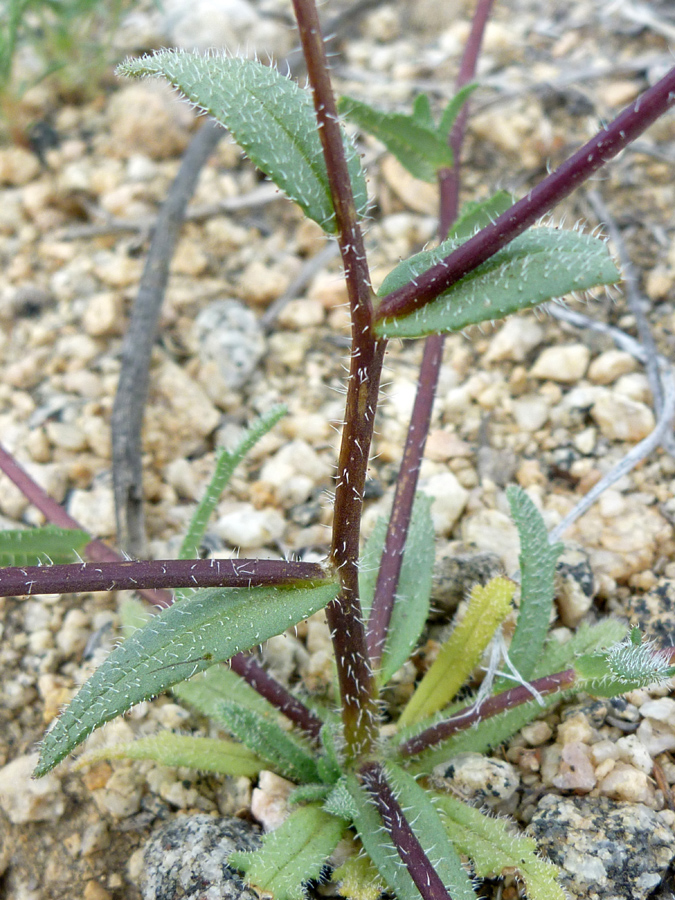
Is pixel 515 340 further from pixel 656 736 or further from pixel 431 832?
pixel 431 832

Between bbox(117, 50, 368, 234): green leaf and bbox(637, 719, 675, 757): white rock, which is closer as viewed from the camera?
bbox(117, 50, 368, 234): green leaf

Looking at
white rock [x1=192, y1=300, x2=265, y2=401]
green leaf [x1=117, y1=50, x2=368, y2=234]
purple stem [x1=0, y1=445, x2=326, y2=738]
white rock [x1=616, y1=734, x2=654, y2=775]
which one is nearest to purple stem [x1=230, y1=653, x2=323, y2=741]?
purple stem [x1=0, y1=445, x2=326, y2=738]

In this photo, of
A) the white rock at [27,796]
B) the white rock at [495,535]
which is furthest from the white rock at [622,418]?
the white rock at [27,796]

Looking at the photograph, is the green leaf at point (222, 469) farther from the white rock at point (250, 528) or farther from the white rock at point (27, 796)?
the white rock at point (27, 796)

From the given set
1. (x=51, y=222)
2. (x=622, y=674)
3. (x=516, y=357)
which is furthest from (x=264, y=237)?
(x=622, y=674)

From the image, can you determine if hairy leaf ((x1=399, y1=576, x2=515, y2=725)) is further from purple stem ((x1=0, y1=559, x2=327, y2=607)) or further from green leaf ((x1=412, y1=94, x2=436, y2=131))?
green leaf ((x1=412, y1=94, x2=436, y2=131))
